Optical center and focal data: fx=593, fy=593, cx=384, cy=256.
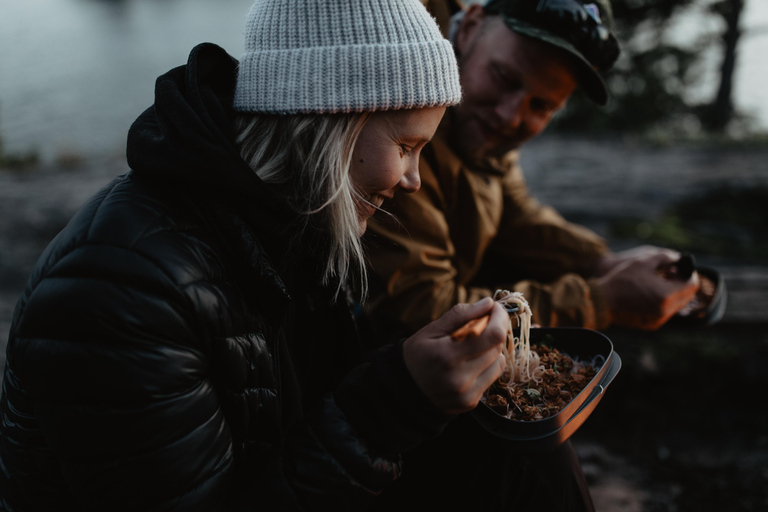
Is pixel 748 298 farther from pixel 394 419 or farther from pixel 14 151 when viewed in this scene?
pixel 14 151

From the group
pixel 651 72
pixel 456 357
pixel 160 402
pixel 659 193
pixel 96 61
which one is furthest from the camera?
pixel 96 61

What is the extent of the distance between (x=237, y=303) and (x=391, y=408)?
17.5 inches

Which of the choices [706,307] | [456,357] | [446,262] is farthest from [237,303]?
[706,307]

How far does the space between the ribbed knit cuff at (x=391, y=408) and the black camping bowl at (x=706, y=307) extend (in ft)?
5.49

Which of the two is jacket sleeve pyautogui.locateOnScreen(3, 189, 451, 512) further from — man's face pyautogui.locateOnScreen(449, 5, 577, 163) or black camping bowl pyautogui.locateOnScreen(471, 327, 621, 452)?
man's face pyautogui.locateOnScreen(449, 5, 577, 163)

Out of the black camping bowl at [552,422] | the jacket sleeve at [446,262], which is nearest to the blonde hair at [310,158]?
the jacket sleeve at [446,262]

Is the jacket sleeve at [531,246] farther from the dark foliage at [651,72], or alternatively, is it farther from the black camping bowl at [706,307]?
the dark foliage at [651,72]

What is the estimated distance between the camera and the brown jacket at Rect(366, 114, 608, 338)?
233 centimetres

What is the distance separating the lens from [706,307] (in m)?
2.59

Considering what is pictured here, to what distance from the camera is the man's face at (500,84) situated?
2479 mm

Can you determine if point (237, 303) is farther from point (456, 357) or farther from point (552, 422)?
point (552, 422)

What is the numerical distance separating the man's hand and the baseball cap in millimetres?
785

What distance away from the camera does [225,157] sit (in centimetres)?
136

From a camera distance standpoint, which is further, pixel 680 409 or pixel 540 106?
pixel 680 409
